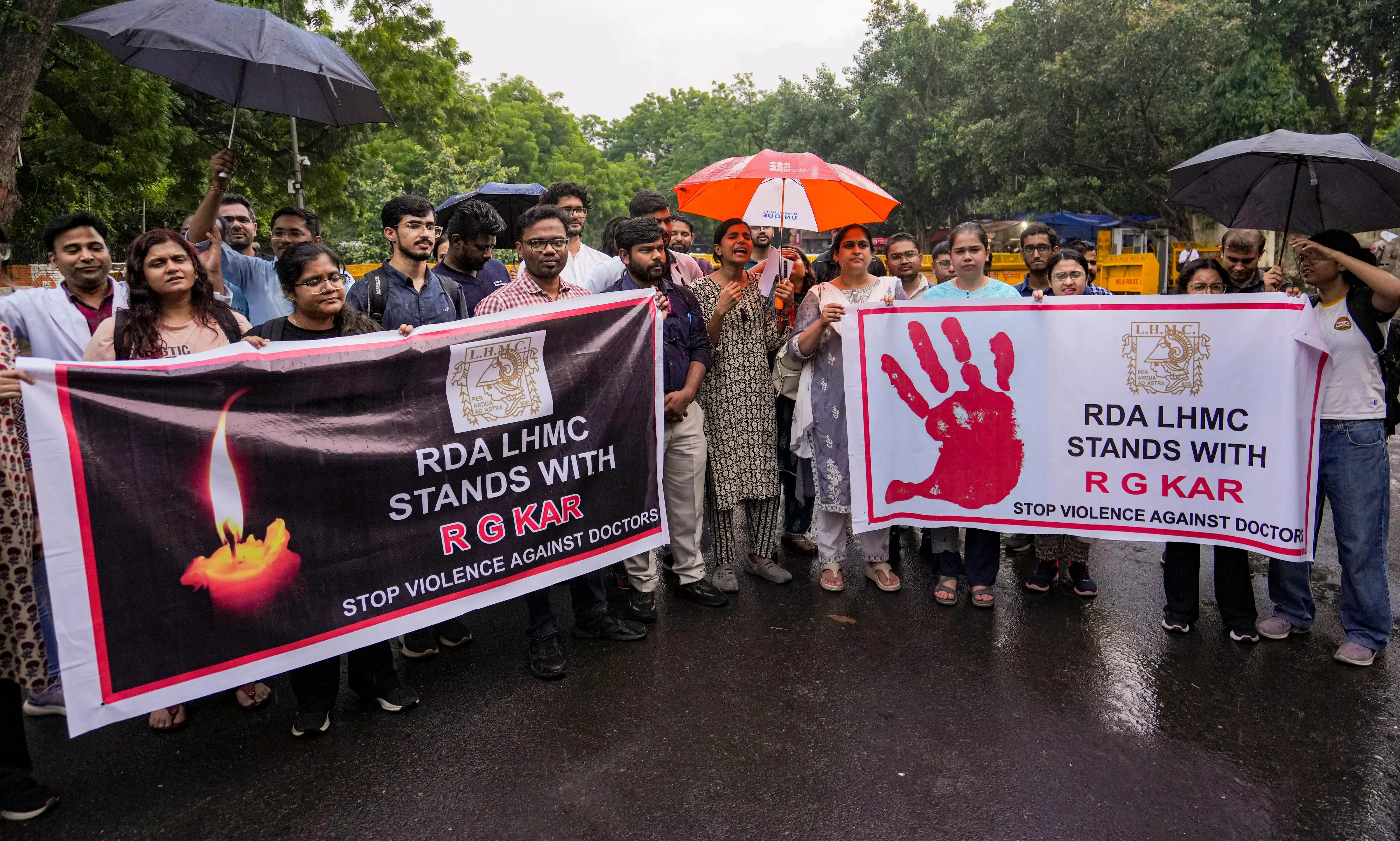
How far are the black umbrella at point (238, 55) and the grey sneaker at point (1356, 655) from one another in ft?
17.1

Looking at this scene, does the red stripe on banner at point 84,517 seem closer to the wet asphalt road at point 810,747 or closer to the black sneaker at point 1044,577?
the wet asphalt road at point 810,747

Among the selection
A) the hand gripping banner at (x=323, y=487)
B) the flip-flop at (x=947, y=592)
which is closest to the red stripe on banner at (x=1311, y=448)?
the flip-flop at (x=947, y=592)

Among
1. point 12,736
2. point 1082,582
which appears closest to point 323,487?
point 12,736

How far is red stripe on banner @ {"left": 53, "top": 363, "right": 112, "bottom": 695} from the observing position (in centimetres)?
277

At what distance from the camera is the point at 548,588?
378 centimetres

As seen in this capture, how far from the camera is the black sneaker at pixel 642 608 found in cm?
430

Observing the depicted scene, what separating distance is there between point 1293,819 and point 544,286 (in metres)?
3.35

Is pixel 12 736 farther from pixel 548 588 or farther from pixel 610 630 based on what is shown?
pixel 610 630

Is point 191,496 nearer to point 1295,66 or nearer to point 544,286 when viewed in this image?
point 544,286

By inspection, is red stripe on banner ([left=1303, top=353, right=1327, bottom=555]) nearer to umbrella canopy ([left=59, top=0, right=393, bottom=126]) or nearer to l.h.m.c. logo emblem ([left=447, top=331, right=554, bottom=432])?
l.h.m.c. logo emblem ([left=447, top=331, right=554, bottom=432])

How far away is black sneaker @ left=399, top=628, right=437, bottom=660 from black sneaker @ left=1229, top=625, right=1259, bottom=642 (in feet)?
11.7

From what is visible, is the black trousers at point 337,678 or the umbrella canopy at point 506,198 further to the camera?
the umbrella canopy at point 506,198

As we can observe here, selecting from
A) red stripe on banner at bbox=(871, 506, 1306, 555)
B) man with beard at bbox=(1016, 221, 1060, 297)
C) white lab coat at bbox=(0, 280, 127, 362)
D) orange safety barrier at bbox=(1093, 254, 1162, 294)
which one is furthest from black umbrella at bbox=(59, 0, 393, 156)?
orange safety barrier at bbox=(1093, 254, 1162, 294)

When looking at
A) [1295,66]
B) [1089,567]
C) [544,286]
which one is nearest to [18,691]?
[544,286]
